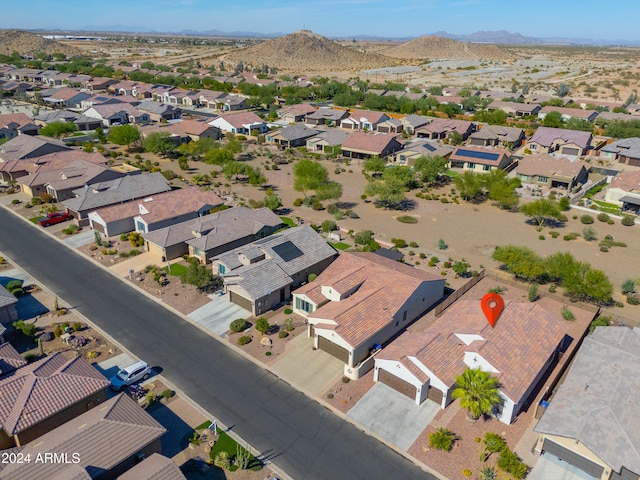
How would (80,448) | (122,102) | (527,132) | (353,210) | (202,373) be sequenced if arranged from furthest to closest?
1. (122,102)
2. (527,132)
3. (353,210)
4. (202,373)
5. (80,448)

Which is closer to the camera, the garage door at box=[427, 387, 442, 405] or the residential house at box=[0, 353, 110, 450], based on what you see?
the residential house at box=[0, 353, 110, 450]

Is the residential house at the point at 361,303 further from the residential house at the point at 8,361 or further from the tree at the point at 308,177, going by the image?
the tree at the point at 308,177

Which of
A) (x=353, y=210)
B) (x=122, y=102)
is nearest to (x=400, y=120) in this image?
(x=353, y=210)

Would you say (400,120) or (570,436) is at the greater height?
(400,120)

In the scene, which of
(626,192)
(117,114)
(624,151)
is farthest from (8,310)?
(624,151)

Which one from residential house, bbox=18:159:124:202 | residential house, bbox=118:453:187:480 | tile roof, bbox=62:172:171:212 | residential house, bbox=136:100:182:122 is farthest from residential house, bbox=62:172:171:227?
residential house, bbox=136:100:182:122

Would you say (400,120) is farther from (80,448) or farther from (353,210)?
(80,448)

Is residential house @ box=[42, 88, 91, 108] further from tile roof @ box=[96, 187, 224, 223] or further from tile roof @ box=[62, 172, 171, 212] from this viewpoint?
tile roof @ box=[96, 187, 224, 223]

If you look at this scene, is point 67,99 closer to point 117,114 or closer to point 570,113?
point 117,114
